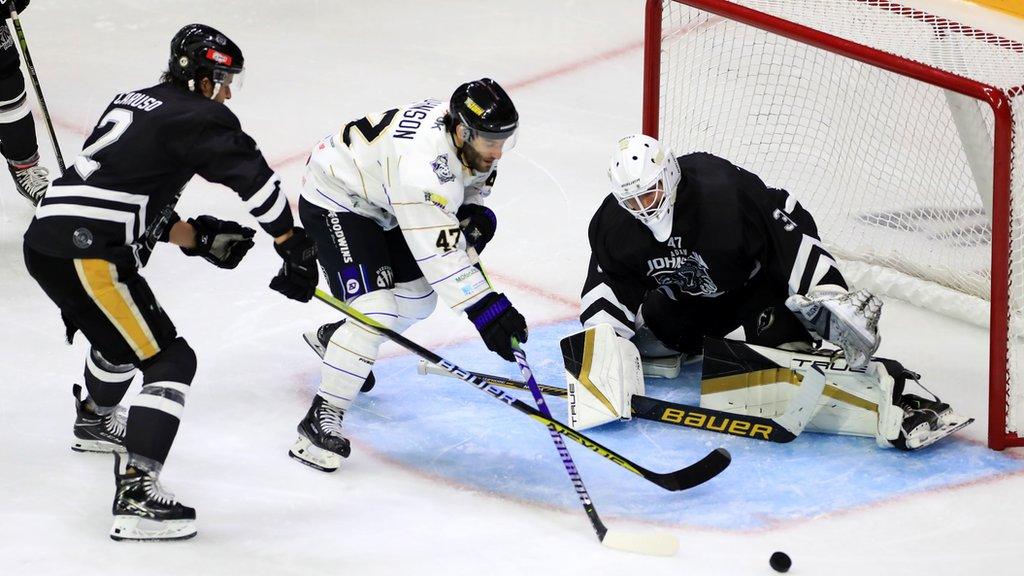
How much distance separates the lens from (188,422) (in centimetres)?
390

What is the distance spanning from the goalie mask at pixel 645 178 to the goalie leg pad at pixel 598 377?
1.32 ft

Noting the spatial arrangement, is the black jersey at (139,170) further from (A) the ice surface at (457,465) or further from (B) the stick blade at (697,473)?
(B) the stick blade at (697,473)

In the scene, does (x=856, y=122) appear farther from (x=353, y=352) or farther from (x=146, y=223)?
(x=146, y=223)

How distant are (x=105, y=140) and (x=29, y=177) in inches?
80.5

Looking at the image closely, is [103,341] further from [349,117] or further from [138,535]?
[349,117]

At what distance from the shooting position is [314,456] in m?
3.65

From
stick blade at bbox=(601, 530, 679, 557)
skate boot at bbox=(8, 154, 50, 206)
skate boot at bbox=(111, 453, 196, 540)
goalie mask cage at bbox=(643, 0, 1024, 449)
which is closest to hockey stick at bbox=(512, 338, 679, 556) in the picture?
stick blade at bbox=(601, 530, 679, 557)

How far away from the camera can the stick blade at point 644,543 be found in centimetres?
323

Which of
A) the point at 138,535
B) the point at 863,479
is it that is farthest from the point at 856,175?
the point at 138,535

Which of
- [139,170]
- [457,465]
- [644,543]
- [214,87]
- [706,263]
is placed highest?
[214,87]

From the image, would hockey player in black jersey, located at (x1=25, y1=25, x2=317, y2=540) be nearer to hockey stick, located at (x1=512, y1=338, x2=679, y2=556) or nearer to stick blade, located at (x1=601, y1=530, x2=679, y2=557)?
hockey stick, located at (x1=512, y1=338, x2=679, y2=556)

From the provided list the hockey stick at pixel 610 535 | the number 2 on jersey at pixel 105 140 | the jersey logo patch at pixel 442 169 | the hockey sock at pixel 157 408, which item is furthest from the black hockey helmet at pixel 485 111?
the hockey sock at pixel 157 408

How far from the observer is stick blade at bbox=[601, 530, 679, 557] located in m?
3.23

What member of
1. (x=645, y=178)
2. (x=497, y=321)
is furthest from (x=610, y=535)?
(x=645, y=178)
